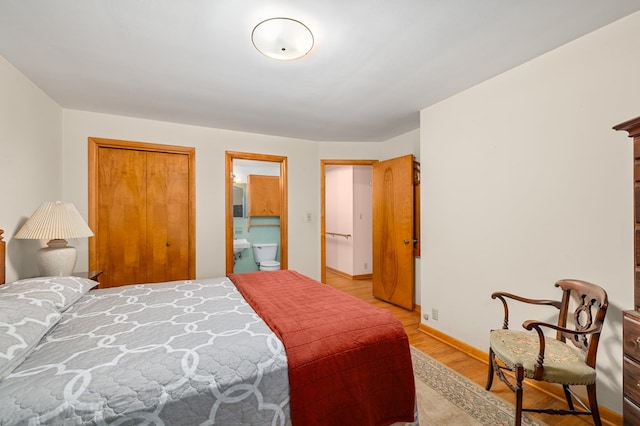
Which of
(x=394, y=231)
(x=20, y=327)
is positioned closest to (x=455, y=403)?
(x=394, y=231)

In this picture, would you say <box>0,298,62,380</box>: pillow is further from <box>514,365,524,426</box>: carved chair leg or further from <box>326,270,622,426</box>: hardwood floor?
<box>326,270,622,426</box>: hardwood floor

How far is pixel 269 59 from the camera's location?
2.05 meters

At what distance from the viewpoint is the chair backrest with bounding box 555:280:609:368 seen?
1587 millimetres

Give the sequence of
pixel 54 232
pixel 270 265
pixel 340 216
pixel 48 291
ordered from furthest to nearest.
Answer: pixel 340 216
pixel 270 265
pixel 54 232
pixel 48 291

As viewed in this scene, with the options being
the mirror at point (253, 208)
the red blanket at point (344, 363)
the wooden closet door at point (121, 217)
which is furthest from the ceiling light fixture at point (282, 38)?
the mirror at point (253, 208)

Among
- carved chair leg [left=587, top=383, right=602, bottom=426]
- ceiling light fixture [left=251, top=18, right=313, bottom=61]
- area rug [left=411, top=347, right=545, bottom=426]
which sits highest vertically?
ceiling light fixture [left=251, top=18, right=313, bottom=61]

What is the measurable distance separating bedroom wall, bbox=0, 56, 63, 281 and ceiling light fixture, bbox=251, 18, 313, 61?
1.92 m

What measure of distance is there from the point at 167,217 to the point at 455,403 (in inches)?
135

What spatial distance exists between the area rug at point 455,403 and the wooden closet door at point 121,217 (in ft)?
10.6

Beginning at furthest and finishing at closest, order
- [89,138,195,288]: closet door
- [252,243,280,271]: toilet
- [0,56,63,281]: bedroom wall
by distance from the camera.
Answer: [252,243,280,271]: toilet, [89,138,195,288]: closet door, [0,56,63,281]: bedroom wall

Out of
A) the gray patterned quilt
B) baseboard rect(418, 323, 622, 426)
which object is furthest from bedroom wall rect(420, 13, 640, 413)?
the gray patterned quilt

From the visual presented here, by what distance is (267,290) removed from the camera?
2092 millimetres

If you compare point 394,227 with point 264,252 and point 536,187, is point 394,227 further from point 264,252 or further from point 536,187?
point 264,252

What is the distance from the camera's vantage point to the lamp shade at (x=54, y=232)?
2.18m
